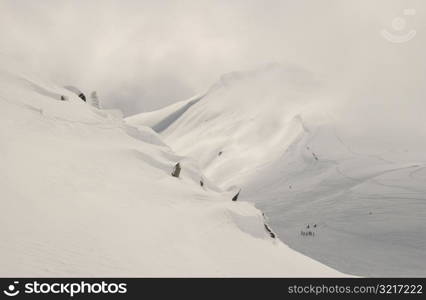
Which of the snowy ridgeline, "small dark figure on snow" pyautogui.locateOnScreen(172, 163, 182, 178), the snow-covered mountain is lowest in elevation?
the snowy ridgeline

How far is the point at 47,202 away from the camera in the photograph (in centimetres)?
1334

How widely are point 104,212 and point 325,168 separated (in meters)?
50.6

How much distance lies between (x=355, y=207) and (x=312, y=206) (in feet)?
15.8

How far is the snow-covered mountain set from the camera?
38.4 meters

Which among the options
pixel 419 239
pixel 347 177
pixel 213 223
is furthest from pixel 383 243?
pixel 213 223

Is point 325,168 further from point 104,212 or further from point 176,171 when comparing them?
point 104,212

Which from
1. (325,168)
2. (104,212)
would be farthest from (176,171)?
(325,168)

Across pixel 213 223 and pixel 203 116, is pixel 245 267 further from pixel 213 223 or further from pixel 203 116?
pixel 203 116

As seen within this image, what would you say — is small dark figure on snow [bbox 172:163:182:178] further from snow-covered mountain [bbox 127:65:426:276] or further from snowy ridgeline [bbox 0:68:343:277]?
snow-covered mountain [bbox 127:65:426:276]

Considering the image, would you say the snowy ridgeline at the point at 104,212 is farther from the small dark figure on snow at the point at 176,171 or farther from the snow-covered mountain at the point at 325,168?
the snow-covered mountain at the point at 325,168

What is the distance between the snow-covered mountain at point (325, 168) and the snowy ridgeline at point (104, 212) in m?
11.1

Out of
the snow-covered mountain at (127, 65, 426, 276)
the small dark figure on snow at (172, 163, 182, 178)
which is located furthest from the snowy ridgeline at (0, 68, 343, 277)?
the snow-covered mountain at (127, 65, 426, 276)

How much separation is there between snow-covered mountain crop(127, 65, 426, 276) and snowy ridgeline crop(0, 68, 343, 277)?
1111 centimetres

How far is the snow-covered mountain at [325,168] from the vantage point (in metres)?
38.4
